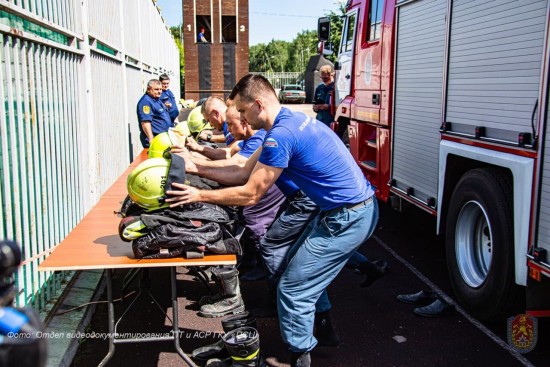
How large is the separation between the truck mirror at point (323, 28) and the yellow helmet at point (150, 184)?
22.9ft

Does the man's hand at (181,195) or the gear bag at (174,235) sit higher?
the man's hand at (181,195)

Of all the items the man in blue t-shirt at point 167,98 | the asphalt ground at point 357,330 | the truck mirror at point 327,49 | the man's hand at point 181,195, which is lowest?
the asphalt ground at point 357,330

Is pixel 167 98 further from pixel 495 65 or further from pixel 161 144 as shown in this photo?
pixel 495 65

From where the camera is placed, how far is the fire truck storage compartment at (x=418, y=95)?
5160 millimetres

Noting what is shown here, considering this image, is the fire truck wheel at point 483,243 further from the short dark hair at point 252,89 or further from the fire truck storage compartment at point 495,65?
the short dark hair at point 252,89

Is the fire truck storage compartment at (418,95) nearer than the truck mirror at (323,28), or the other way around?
the fire truck storage compartment at (418,95)

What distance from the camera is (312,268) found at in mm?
3443

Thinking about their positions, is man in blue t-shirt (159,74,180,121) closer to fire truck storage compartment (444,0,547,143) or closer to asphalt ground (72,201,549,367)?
asphalt ground (72,201,549,367)

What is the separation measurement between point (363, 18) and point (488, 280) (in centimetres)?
449

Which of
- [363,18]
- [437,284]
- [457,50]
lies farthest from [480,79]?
[363,18]

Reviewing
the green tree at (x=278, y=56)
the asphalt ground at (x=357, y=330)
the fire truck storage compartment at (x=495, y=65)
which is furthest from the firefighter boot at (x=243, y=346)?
the green tree at (x=278, y=56)

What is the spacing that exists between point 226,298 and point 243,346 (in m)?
1.26

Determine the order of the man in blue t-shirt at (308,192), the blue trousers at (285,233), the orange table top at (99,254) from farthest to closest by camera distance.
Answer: the blue trousers at (285,233), the man in blue t-shirt at (308,192), the orange table top at (99,254)

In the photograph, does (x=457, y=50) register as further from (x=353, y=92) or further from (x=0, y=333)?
(x=0, y=333)
